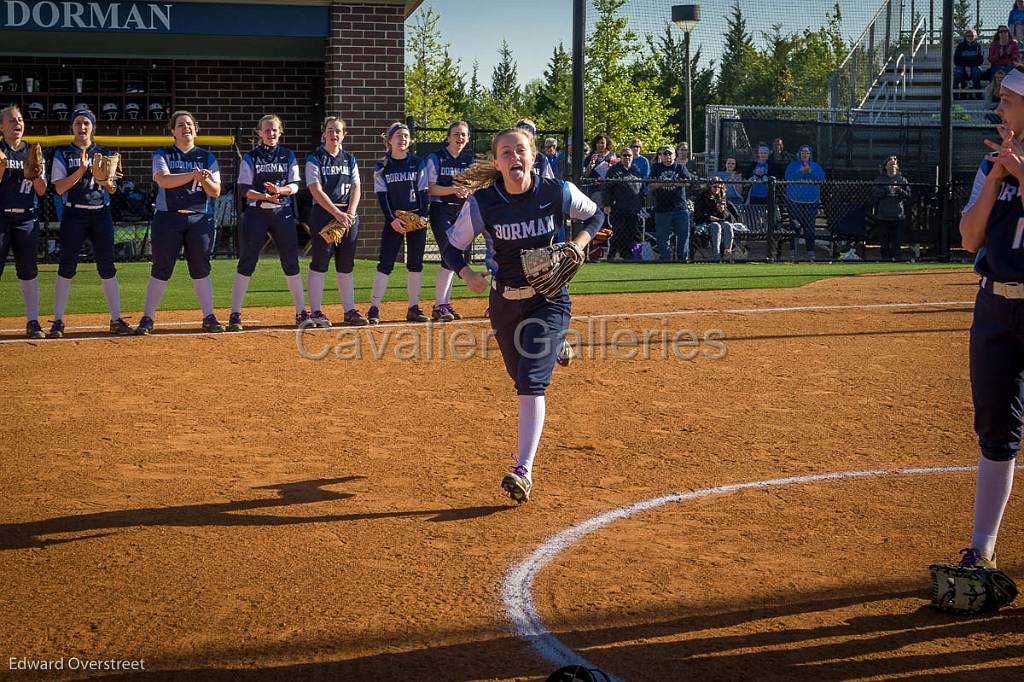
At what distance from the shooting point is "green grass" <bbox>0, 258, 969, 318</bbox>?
610 inches

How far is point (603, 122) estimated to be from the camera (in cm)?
4334

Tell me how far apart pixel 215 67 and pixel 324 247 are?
544 inches

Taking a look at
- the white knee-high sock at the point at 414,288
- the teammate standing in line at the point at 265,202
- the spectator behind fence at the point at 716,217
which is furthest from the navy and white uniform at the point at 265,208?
the spectator behind fence at the point at 716,217

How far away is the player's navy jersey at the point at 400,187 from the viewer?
1356 centimetres

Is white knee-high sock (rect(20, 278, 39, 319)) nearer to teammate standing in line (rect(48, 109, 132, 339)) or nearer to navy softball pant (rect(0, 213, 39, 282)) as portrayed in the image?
navy softball pant (rect(0, 213, 39, 282))

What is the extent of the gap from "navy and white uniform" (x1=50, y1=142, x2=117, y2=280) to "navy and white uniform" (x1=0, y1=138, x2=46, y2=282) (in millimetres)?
297

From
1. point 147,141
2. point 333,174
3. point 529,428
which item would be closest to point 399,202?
point 333,174

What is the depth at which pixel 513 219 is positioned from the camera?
6.77m

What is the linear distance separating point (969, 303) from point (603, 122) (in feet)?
97.6

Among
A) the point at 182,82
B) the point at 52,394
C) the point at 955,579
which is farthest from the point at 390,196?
the point at 182,82

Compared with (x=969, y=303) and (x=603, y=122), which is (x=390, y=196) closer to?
(x=969, y=303)

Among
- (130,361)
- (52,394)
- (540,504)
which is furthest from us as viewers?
(130,361)

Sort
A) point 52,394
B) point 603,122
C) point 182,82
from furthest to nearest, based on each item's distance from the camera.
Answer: point 603,122 < point 182,82 < point 52,394

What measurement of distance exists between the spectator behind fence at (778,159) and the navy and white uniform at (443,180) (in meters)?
13.1
